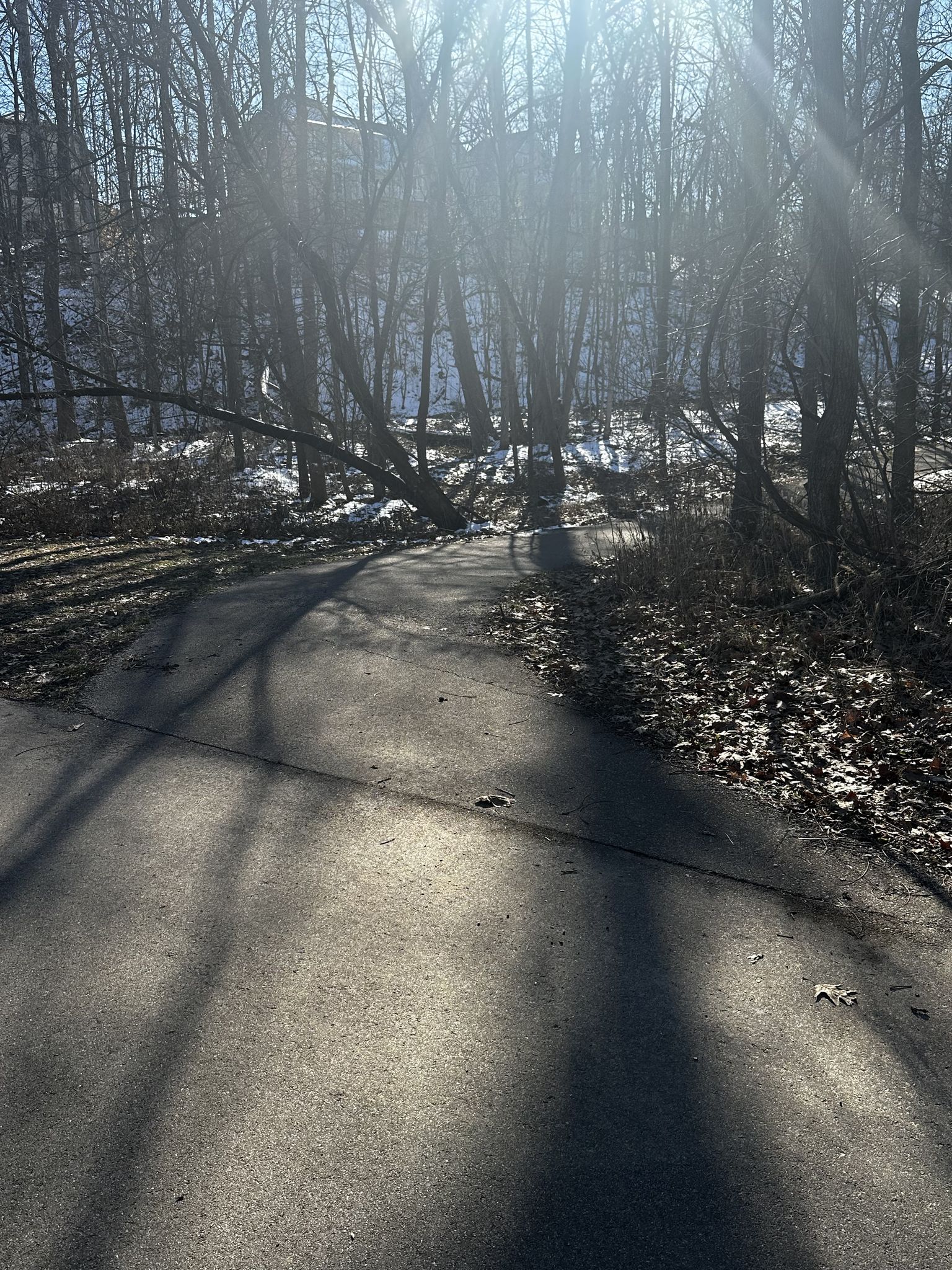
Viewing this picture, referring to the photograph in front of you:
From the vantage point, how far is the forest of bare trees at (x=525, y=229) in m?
8.52

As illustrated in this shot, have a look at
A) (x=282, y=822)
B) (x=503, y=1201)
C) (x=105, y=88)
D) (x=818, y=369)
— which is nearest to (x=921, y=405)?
(x=818, y=369)

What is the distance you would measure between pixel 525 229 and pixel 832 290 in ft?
63.2

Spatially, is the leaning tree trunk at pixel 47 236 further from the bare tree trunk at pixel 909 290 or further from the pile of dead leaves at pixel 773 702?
the pile of dead leaves at pixel 773 702

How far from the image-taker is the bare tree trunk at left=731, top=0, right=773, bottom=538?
8875 millimetres

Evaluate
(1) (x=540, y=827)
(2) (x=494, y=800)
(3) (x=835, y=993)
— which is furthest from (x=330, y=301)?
(3) (x=835, y=993)

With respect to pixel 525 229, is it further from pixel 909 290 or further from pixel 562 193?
pixel 909 290

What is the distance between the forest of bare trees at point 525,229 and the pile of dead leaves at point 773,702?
1583 mm

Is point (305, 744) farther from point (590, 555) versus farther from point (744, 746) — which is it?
point (590, 555)

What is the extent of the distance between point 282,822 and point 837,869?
254cm

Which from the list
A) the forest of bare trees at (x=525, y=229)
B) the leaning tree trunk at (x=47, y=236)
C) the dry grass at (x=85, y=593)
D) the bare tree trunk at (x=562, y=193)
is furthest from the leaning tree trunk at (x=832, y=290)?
the leaning tree trunk at (x=47, y=236)

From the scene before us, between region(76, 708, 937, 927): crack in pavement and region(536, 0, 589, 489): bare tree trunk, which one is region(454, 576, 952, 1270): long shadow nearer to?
region(76, 708, 937, 927): crack in pavement

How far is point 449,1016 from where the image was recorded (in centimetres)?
318

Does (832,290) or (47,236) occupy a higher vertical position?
(47,236)

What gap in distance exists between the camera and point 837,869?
410 cm
